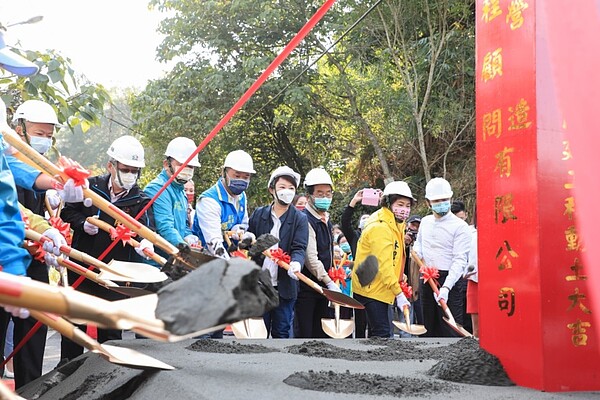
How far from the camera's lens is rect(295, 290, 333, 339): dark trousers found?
693 centimetres

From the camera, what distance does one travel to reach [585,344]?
11.2 feet

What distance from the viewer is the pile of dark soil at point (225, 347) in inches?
187

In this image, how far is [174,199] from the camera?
19.9 ft

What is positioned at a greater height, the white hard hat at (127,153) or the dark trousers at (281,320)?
the white hard hat at (127,153)

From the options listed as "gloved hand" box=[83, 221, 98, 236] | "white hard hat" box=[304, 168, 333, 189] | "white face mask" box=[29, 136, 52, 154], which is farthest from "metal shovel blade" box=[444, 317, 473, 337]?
"white face mask" box=[29, 136, 52, 154]

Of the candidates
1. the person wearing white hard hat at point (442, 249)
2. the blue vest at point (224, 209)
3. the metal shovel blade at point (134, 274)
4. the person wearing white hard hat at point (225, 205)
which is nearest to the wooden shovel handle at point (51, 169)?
the metal shovel blade at point (134, 274)

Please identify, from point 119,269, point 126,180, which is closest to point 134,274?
point 119,269

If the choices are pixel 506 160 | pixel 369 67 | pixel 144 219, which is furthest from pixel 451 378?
pixel 369 67

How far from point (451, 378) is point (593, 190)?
46.8 inches

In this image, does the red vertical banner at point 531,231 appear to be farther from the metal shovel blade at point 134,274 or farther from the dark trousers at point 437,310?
the dark trousers at point 437,310

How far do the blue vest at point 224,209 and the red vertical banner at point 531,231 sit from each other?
3091 mm

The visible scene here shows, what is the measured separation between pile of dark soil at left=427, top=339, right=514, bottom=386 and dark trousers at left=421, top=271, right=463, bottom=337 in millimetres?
3492

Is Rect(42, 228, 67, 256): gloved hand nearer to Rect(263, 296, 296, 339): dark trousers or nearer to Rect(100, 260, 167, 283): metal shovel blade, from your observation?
Rect(100, 260, 167, 283): metal shovel blade

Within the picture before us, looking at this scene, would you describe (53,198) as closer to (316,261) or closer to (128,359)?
(128,359)
